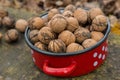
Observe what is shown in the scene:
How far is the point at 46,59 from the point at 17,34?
1.41 ft

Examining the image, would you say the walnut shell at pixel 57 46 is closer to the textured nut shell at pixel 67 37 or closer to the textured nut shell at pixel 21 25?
the textured nut shell at pixel 67 37

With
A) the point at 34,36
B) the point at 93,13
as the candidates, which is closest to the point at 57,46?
the point at 34,36

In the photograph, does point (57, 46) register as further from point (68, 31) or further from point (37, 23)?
point (37, 23)

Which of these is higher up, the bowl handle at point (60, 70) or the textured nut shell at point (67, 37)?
the textured nut shell at point (67, 37)

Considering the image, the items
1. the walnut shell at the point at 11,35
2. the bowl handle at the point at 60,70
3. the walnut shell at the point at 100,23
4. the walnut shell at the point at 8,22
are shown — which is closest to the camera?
the bowl handle at the point at 60,70

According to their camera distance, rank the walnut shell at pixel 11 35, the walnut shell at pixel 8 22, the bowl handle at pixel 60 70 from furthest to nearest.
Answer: the walnut shell at pixel 8 22, the walnut shell at pixel 11 35, the bowl handle at pixel 60 70

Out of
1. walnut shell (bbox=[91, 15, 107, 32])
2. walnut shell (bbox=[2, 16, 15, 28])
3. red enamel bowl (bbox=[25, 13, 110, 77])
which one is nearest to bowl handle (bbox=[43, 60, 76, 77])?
red enamel bowl (bbox=[25, 13, 110, 77])

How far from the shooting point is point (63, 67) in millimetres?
1402

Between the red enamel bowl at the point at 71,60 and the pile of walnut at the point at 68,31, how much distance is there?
0.03 m

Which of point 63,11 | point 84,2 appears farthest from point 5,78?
point 84,2

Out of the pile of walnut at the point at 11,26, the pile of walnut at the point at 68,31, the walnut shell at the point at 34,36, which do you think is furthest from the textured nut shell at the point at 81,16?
the pile of walnut at the point at 11,26

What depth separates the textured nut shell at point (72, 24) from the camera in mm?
1443

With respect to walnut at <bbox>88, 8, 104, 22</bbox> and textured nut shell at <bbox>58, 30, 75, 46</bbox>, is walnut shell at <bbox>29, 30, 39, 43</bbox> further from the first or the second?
walnut at <bbox>88, 8, 104, 22</bbox>

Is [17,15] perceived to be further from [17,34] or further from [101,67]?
[101,67]
